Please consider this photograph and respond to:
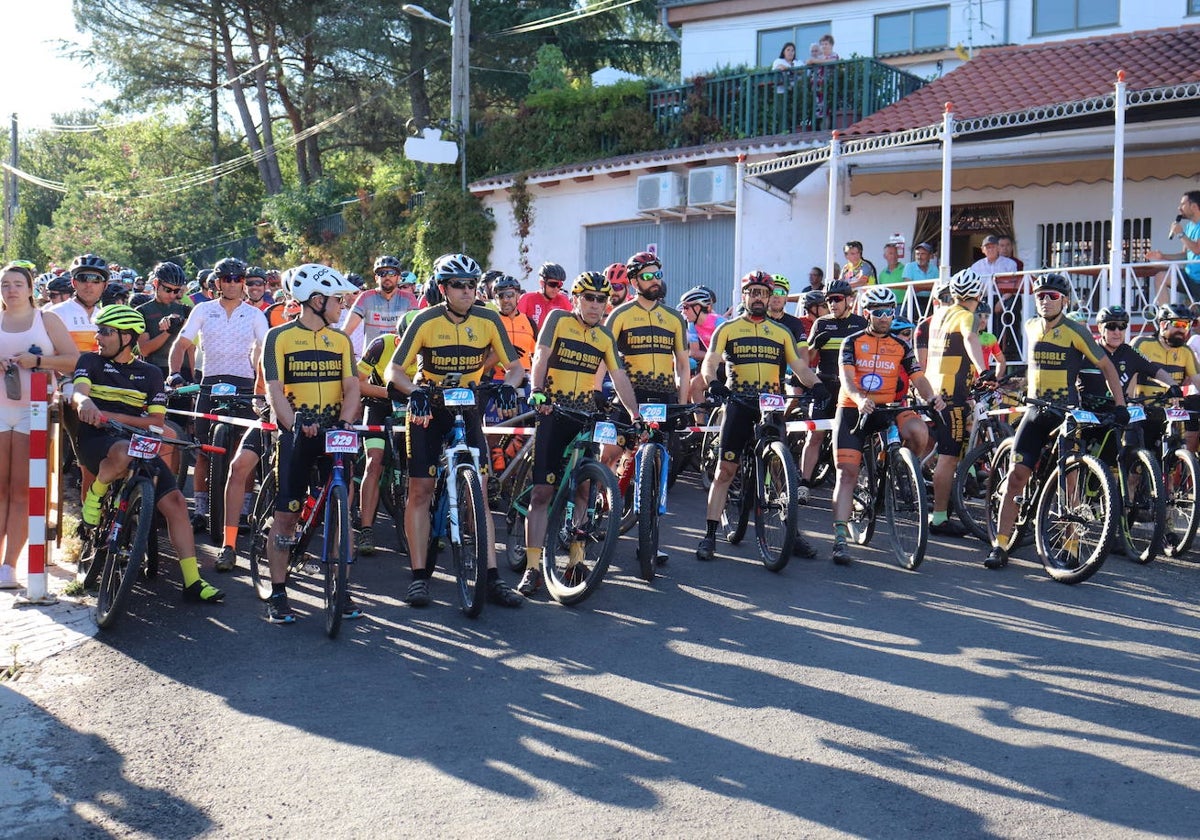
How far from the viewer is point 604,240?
25.1m

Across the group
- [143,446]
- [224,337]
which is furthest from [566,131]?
[143,446]

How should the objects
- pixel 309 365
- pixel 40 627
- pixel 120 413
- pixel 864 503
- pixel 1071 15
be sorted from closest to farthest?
pixel 40 627 < pixel 309 365 < pixel 120 413 < pixel 864 503 < pixel 1071 15

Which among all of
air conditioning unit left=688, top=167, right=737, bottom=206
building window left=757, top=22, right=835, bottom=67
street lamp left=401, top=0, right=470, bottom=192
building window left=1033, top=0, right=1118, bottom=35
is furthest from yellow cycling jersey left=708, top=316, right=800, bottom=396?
building window left=757, top=22, right=835, bottom=67

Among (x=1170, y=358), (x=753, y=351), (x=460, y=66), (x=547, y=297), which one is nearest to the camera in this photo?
(x=753, y=351)

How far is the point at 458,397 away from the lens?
7.90 meters

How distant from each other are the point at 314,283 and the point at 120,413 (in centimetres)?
158

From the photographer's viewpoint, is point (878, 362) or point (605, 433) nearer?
point (605, 433)

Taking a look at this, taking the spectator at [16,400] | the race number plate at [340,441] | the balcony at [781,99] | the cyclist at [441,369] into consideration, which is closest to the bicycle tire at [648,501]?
the cyclist at [441,369]

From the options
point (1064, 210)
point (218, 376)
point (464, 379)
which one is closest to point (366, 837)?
point (464, 379)

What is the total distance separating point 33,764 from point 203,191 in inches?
1785

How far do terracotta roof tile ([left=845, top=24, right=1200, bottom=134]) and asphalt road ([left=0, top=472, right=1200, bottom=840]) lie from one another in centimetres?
1038

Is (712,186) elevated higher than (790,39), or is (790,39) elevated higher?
(790,39)

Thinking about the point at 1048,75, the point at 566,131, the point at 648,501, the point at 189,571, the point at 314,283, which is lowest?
the point at 189,571

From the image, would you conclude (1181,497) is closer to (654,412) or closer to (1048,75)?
(654,412)
